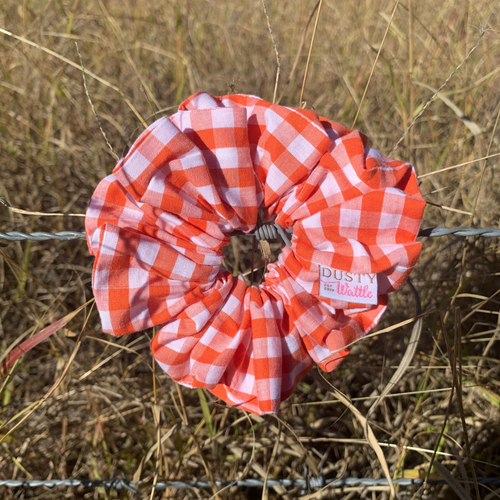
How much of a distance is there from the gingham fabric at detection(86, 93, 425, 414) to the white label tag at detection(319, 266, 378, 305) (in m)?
0.01

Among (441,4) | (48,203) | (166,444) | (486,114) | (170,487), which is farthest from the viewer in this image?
(441,4)

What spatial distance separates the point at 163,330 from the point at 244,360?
0.45 feet

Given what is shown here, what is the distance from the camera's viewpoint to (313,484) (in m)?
0.89

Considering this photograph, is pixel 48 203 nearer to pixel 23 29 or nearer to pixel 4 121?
pixel 4 121

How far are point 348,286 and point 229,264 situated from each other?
55cm

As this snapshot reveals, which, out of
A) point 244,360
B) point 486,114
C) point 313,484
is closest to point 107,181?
point 244,360

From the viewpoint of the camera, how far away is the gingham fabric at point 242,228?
54cm

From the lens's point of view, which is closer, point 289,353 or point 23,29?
point 289,353

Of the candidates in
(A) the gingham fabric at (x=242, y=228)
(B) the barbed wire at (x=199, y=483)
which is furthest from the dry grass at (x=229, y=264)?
(A) the gingham fabric at (x=242, y=228)

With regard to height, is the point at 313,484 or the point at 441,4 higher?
the point at 441,4

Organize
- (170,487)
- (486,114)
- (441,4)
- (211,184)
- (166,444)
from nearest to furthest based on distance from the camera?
(211,184) → (170,487) → (166,444) → (486,114) → (441,4)

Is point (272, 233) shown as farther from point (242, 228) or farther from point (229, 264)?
point (229, 264)

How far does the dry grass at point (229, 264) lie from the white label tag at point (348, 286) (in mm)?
252

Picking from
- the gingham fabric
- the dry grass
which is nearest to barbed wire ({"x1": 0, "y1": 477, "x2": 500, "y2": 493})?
the dry grass
